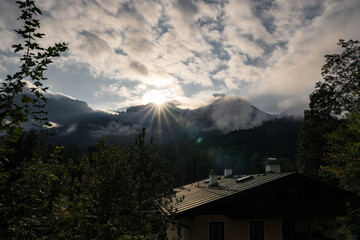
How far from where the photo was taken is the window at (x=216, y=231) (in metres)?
11.9

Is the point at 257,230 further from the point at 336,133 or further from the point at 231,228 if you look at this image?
the point at 336,133

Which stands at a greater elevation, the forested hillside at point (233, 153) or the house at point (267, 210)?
the forested hillside at point (233, 153)

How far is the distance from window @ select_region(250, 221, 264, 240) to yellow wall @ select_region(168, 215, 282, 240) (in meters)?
0.21

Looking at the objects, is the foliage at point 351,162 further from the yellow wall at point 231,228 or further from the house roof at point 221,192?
the yellow wall at point 231,228

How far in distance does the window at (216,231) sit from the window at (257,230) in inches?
62.5

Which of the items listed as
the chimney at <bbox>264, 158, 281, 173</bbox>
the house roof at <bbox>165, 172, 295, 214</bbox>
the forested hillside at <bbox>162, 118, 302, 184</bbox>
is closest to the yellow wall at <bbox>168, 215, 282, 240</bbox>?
the house roof at <bbox>165, 172, 295, 214</bbox>

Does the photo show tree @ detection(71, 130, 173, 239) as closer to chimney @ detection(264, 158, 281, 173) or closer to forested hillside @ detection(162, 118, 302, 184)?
chimney @ detection(264, 158, 281, 173)

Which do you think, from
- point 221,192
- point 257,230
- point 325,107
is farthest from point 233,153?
point 257,230

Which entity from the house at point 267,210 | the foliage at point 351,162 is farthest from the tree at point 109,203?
the foliage at point 351,162

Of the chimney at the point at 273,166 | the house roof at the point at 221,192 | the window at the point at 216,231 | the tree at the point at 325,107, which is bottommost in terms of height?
the window at the point at 216,231

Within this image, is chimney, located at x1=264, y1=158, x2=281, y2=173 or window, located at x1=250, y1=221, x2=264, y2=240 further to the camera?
chimney, located at x1=264, y1=158, x2=281, y2=173

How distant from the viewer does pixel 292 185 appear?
12789mm

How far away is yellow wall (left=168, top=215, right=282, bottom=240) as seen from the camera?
11766 millimetres

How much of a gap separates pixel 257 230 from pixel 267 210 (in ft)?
4.24
